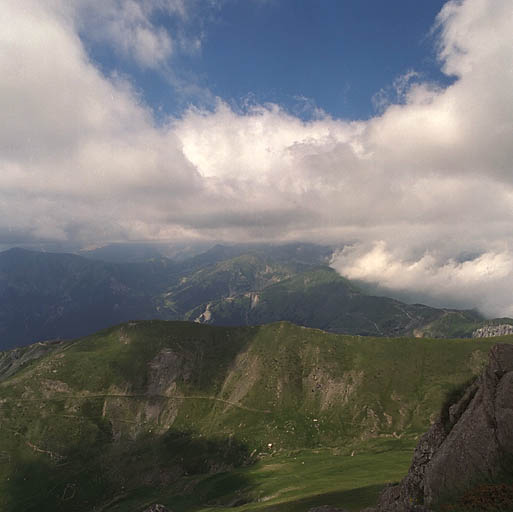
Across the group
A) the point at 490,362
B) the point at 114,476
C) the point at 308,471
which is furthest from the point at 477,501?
the point at 114,476

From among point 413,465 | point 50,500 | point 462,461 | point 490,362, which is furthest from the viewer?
point 50,500

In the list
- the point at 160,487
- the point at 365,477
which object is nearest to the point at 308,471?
the point at 365,477

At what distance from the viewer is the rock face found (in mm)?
25688

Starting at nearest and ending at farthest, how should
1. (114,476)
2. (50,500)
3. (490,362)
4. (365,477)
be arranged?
(490,362)
(365,477)
(50,500)
(114,476)

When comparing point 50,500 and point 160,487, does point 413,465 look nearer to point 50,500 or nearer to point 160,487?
point 160,487

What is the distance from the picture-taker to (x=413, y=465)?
3769 cm

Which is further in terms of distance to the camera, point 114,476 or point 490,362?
point 114,476

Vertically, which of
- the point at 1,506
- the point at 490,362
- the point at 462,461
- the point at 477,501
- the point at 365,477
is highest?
the point at 490,362

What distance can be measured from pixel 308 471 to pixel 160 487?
287 ft

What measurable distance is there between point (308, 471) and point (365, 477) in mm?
44318

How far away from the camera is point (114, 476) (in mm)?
185625

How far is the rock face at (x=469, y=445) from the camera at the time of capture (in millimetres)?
25688

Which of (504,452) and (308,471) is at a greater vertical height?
(504,452)

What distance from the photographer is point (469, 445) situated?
28.4 meters
